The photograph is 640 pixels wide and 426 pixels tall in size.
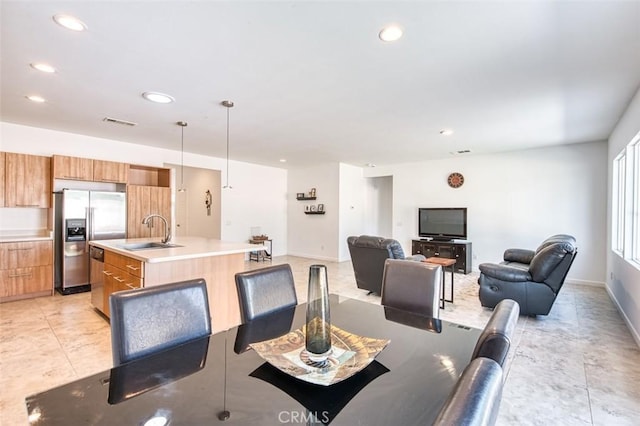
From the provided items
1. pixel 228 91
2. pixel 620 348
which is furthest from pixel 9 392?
pixel 620 348

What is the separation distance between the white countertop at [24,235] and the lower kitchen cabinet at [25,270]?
0.05 meters

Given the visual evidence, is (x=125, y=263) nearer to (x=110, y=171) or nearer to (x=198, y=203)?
(x=110, y=171)

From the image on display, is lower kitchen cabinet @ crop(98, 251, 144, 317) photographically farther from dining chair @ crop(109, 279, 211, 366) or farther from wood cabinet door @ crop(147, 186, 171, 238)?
wood cabinet door @ crop(147, 186, 171, 238)

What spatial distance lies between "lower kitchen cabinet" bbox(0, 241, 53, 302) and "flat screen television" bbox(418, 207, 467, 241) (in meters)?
6.83

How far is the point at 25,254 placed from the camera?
4.19 meters

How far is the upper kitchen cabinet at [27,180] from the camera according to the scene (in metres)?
4.20

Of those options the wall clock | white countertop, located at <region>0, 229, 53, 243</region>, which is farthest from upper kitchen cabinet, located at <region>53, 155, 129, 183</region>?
the wall clock

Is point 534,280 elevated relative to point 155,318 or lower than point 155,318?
lower

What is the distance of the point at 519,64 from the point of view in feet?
8.50

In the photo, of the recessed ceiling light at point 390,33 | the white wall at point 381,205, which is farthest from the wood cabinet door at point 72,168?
the white wall at point 381,205

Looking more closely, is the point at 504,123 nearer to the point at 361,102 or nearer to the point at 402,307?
the point at 361,102

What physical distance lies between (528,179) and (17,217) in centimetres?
868

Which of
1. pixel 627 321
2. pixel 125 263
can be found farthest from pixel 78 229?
pixel 627 321

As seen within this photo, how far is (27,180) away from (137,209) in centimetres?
141
